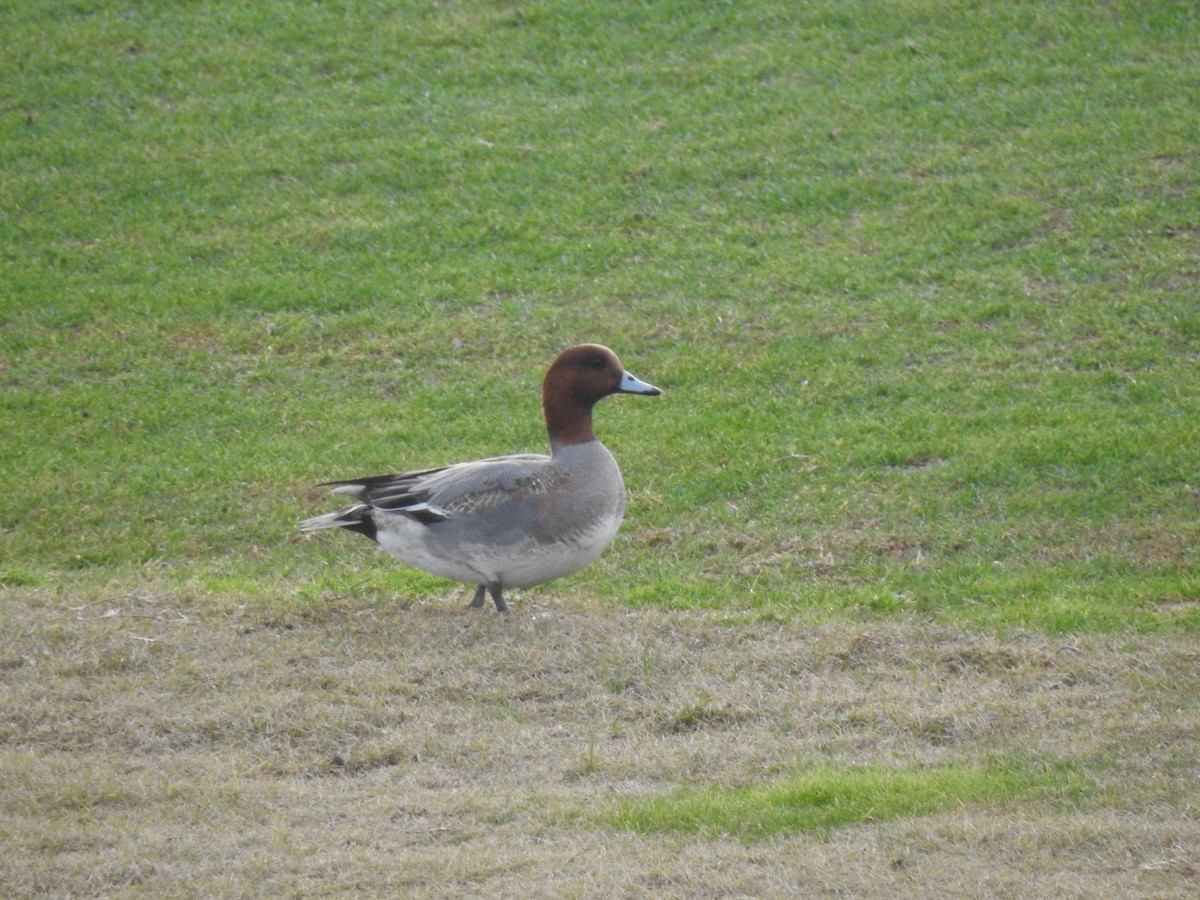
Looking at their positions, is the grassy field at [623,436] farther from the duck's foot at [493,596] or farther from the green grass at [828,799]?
the duck's foot at [493,596]

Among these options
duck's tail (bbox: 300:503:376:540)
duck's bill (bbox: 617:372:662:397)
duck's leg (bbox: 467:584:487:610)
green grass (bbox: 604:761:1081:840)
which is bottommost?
green grass (bbox: 604:761:1081:840)

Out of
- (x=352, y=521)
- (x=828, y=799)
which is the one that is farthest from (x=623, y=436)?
(x=828, y=799)

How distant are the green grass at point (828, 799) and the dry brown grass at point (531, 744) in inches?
4.1

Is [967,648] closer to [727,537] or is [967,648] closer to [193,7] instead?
[727,537]

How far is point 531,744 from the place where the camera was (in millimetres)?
6656

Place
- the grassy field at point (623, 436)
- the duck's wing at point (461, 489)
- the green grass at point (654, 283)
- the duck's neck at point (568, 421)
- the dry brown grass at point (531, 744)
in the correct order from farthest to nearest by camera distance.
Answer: the green grass at point (654, 283)
the duck's neck at point (568, 421)
the duck's wing at point (461, 489)
the grassy field at point (623, 436)
the dry brown grass at point (531, 744)

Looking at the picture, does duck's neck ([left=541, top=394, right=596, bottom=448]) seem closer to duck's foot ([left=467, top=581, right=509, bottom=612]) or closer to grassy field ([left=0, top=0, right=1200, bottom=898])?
duck's foot ([left=467, top=581, right=509, bottom=612])

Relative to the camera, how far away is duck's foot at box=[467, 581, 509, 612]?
8.47 meters

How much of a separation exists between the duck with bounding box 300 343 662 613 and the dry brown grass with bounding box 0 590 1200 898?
333 millimetres

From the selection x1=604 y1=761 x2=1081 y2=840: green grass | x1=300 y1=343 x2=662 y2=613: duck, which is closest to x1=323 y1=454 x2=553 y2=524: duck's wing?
x1=300 y1=343 x2=662 y2=613: duck

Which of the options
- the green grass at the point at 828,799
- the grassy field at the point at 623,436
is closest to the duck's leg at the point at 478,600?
the grassy field at the point at 623,436

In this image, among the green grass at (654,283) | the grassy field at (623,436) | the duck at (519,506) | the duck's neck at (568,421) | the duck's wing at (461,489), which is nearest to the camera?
the grassy field at (623,436)

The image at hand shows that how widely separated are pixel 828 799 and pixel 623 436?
6269 mm

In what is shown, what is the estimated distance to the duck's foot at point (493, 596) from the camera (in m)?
8.47
